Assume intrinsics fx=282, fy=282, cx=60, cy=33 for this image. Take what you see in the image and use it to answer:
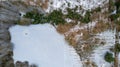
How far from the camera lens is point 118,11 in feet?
29.5

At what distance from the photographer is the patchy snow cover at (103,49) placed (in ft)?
29.7

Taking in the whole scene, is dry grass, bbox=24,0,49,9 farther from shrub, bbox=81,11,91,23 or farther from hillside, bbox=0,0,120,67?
shrub, bbox=81,11,91,23

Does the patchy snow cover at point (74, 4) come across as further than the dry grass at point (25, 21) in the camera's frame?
No

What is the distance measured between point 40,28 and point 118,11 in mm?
2562

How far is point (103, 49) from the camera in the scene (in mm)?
9078

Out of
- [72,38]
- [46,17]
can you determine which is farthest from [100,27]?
[46,17]

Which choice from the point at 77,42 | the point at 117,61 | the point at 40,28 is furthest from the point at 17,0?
the point at 117,61

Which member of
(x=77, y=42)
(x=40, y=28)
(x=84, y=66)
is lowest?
(x=84, y=66)

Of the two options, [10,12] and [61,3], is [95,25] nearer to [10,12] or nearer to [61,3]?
[61,3]

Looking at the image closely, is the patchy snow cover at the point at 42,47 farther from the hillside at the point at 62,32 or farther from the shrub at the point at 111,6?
the shrub at the point at 111,6

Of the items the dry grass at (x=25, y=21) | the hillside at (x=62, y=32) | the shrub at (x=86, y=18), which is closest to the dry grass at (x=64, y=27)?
the hillside at (x=62, y=32)

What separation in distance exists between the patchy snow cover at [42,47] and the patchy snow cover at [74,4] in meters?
0.69

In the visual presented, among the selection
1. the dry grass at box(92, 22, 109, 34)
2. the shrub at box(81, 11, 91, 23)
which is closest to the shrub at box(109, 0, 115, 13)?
the dry grass at box(92, 22, 109, 34)

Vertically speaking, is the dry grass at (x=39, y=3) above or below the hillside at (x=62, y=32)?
above
